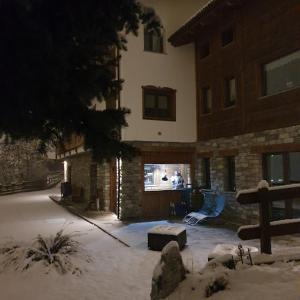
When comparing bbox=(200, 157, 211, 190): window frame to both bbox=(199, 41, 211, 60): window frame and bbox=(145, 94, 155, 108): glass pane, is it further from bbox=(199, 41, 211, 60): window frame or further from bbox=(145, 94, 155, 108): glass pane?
bbox=(199, 41, 211, 60): window frame

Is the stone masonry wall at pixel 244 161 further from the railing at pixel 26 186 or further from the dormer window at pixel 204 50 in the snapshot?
the railing at pixel 26 186

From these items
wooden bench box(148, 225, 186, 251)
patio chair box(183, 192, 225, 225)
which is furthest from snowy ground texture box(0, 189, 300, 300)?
patio chair box(183, 192, 225, 225)

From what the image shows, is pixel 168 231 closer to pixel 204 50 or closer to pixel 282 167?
pixel 282 167

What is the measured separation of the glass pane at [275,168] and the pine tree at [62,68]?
Result: 833 centimetres

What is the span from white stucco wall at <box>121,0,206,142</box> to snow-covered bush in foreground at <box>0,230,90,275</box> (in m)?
6.13

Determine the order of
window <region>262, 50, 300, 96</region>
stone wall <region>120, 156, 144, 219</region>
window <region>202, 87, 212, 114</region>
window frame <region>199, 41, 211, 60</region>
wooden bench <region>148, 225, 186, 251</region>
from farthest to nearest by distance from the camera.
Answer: window <region>202, 87, 212, 114</region> → window frame <region>199, 41, 211, 60</region> → stone wall <region>120, 156, 144, 219</region> → window <region>262, 50, 300, 96</region> → wooden bench <region>148, 225, 186, 251</region>

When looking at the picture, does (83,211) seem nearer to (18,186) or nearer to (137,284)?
(137,284)

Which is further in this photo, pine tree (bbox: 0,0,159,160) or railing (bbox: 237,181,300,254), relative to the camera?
railing (bbox: 237,181,300,254)

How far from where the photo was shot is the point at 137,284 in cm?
630

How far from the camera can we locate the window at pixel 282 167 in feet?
33.9

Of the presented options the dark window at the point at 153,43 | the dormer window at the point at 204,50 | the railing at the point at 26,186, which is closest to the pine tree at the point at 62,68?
the dark window at the point at 153,43

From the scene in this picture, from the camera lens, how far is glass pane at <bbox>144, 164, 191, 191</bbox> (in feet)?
46.7

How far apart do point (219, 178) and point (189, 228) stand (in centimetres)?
265

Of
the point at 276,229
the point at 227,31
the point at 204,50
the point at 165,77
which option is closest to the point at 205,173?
the point at 165,77
